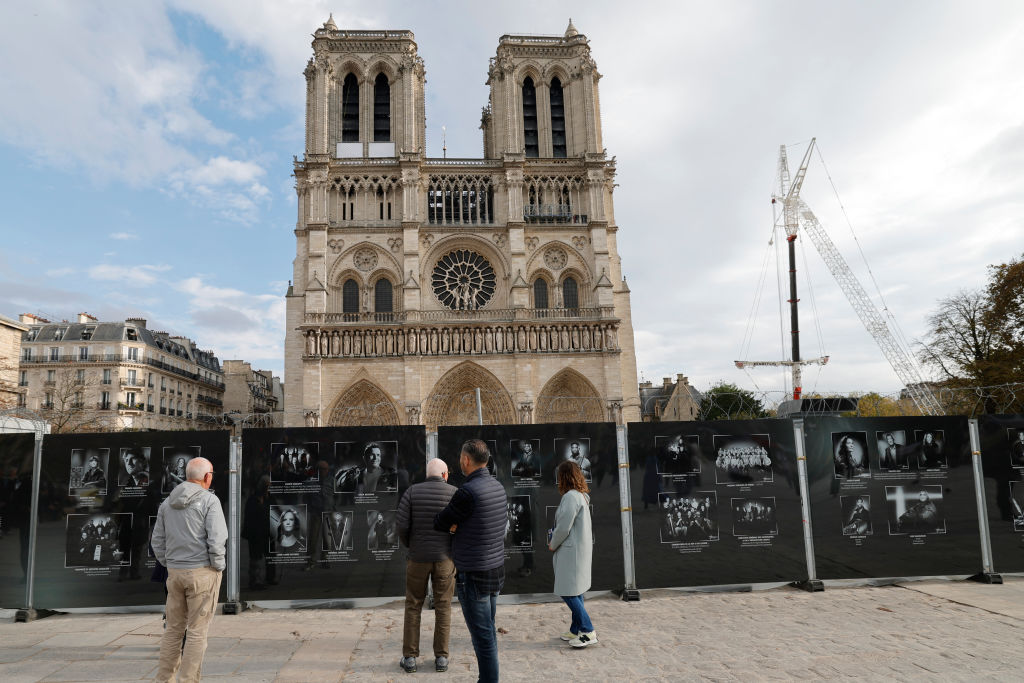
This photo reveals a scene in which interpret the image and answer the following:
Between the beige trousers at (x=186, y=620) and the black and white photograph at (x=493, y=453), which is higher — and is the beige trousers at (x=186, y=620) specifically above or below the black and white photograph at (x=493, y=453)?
below

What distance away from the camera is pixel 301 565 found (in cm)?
646

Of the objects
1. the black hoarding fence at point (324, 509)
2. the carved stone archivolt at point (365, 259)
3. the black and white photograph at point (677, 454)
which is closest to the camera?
the black hoarding fence at point (324, 509)

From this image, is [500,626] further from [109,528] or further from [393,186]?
[393,186]

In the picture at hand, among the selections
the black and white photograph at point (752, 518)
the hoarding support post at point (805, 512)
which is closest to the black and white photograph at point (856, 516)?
the hoarding support post at point (805, 512)

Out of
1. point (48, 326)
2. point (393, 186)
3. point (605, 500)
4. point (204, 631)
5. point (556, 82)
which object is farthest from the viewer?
point (48, 326)

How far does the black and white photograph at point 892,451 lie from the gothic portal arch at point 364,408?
22412 millimetres

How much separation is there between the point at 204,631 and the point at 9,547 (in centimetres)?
A: 387

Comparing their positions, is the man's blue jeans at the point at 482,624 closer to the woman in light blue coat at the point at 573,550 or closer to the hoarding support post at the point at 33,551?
the woman in light blue coat at the point at 573,550

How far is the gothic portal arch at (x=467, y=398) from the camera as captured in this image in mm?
27844

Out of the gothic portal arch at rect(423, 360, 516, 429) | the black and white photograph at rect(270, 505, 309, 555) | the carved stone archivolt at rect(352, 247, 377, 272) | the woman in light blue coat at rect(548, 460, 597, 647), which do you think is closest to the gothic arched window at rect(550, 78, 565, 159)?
the carved stone archivolt at rect(352, 247, 377, 272)

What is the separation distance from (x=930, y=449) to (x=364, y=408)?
23422 millimetres

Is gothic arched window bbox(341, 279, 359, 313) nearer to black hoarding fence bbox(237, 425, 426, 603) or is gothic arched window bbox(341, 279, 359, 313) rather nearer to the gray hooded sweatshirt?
black hoarding fence bbox(237, 425, 426, 603)

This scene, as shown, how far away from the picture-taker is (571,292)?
30797mm

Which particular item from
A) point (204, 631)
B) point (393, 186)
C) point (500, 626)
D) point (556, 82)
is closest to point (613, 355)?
point (393, 186)
